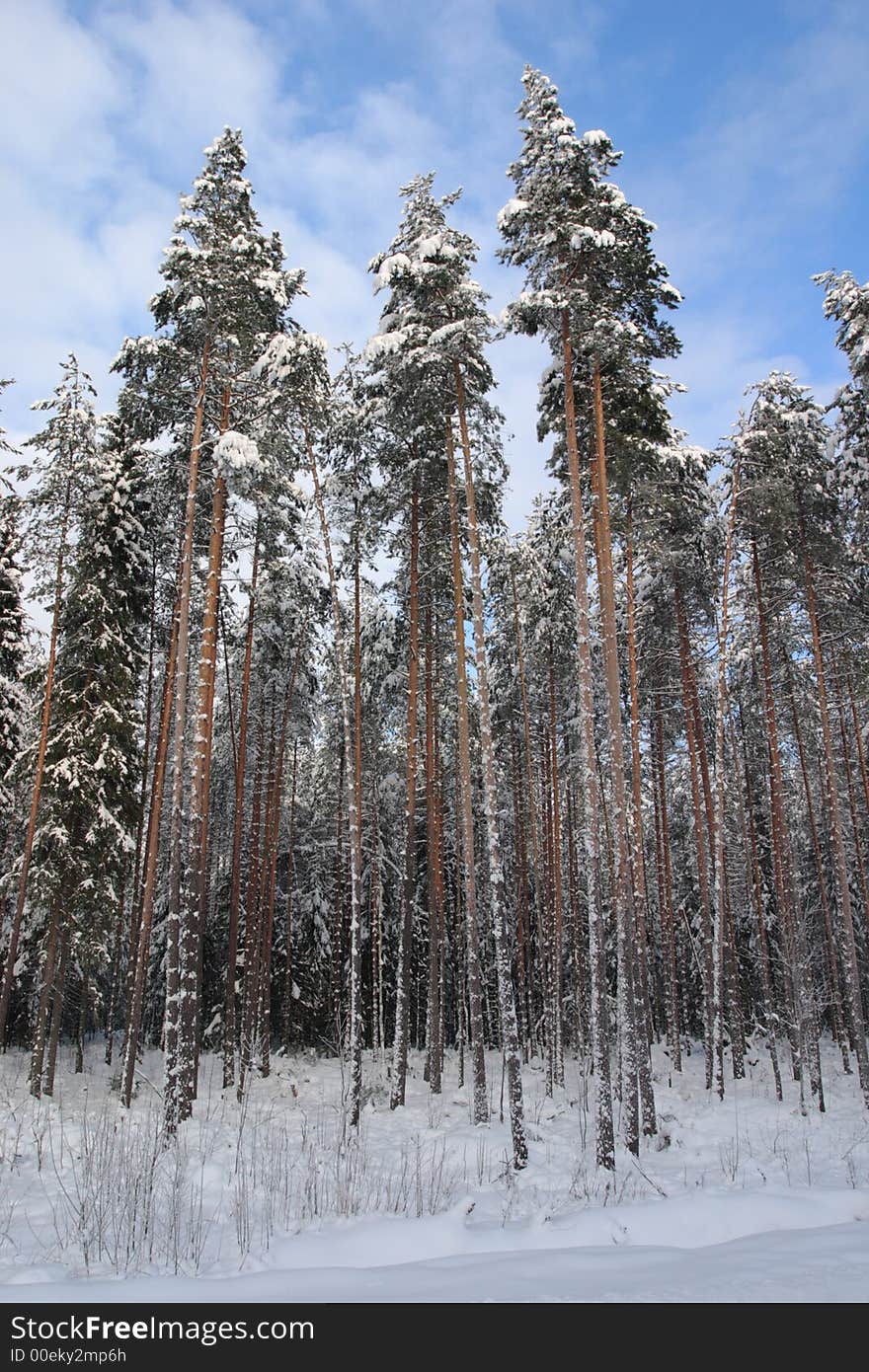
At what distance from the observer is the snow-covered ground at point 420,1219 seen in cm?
502

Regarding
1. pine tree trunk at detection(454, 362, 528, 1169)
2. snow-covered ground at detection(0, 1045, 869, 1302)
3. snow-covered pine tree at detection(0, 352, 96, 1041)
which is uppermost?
snow-covered pine tree at detection(0, 352, 96, 1041)

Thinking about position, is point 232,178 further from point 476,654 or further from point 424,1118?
point 424,1118

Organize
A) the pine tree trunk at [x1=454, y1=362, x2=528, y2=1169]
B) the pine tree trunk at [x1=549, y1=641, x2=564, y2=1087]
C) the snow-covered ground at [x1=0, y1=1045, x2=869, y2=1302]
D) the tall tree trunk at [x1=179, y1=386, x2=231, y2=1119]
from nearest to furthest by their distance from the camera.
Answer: the snow-covered ground at [x1=0, y1=1045, x2=869, y2=1302] < the pine tree trunk at [x1=454, y1=362, x2=528, y2=1169] < the tall tree trunk at [x1=179, y1=386, x2=231, y2=1119] < the pine tree trunk at [x1=549, y1=641, x2=564, y2=1087]

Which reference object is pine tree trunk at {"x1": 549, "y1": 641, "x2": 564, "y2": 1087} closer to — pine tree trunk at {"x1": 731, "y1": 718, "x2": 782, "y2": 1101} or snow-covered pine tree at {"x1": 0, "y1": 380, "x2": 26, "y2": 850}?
pine tree trunk at {"x1": 731, "y1": 718, "x2": 782, "y2": 1101}

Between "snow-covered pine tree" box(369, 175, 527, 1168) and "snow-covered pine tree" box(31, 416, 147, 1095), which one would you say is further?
"snow-covered pine tree" box(31, 416, 147, 1095)

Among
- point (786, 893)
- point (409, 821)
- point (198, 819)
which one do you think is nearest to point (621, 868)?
point (409, 821)

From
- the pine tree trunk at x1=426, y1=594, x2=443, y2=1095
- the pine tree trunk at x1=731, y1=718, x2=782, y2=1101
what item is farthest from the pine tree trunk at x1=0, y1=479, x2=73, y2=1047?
the pine tree trunk at x1=731, y1=718, x2=782, y2=1101

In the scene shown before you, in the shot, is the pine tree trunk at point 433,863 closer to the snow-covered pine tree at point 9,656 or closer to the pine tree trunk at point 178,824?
the pine tree trunk at point 178,824

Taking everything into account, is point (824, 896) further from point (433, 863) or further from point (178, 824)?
point (178, 824)

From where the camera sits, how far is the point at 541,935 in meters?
24.2

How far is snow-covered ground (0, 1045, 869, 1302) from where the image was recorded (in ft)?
16.5

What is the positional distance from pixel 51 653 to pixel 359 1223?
47.1ft

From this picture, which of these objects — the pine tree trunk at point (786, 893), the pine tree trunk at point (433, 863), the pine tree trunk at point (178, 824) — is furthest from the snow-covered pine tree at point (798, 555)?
the pine tree trunk at point (178, 824)

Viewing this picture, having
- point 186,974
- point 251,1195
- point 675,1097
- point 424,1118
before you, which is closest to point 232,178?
point 186,974
